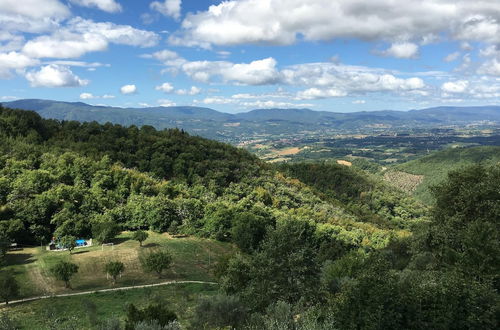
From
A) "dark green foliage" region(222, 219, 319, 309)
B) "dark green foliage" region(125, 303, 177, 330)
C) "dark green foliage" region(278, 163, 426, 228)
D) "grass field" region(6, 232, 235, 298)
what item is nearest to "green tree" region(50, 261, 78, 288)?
"grass field" region(6, 232, 235, 298)

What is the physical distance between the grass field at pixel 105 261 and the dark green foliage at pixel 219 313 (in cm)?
1525

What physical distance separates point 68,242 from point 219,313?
26657mm

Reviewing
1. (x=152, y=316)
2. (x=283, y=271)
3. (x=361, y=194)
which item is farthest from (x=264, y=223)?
(x=361, y=194)

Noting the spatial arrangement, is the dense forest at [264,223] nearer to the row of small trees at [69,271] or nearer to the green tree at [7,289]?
the row of small trees at [69,271]

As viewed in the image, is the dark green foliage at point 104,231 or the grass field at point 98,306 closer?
the grass field at point 98,306

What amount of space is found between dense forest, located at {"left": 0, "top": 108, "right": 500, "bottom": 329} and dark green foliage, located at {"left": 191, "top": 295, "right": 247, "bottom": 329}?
0.23 feet

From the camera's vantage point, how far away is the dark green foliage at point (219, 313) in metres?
19.8

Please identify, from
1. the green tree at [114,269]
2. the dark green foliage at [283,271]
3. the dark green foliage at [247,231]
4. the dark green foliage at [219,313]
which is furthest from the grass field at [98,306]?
the dark green foliage at [247,231]

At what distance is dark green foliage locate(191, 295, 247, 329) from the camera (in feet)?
65.1

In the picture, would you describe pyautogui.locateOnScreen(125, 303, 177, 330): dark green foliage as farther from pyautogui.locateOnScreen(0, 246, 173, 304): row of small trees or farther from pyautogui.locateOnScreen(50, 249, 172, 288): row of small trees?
pyautogui.locateOnScreen(50, 249, 172, 288): row of small trees

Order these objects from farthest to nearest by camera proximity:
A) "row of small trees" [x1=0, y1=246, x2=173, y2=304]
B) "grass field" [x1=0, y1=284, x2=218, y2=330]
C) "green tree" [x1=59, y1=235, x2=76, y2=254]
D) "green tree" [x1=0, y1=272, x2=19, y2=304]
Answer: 1. "green tree" [x1=59, y1=235, x2=76, y2=254]
2. "row of small trees" [x1=0, y1=246, x2=173, y2=304]
3. "green tree" [x1=0, y1=272, x2=19, y2=304]
4. "grass field" [x1=0, y1=284, x2=218, y2=330]

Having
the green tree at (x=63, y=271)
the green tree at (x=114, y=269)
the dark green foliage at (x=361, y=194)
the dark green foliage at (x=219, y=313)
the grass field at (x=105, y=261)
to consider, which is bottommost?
the dark green foliage at (x=361, y=194)

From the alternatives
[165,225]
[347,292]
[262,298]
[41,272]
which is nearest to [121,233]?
[165,225]

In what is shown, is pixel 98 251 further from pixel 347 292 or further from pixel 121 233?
pixel 347 292
